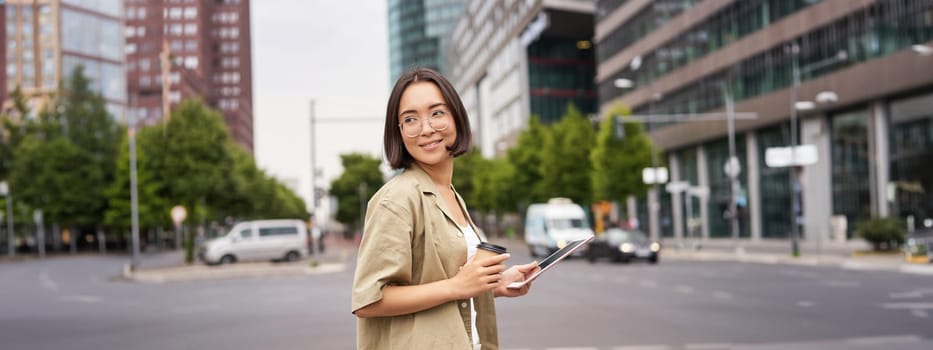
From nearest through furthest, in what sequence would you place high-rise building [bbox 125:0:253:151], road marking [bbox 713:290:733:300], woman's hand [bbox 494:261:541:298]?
woman's hand [bbox 494:261:541:298] → road marking [bbox 713:290:733:300] → high-rise building [bbox 125:0:253:151]

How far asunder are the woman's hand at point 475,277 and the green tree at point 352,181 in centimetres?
11987

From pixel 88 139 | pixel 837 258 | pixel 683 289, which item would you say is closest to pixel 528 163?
pixel 88 139

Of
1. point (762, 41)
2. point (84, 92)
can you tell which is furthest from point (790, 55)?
point (84, 92)

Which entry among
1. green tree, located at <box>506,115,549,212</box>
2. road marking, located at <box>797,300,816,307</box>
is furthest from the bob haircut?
green tree, located at <box>506,115,549,212</box>

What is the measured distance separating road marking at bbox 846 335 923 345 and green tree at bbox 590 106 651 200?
45.2m

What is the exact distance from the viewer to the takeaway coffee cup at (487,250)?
2.60 metres

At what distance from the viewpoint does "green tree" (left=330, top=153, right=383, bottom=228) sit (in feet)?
403

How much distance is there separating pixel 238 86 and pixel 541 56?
205 ft

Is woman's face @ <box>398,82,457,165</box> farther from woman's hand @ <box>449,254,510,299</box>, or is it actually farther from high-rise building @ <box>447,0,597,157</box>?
high-rise building @ <box>447,0,597,157</box>

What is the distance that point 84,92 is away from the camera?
261 feet

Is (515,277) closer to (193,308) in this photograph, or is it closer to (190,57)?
(193,308)

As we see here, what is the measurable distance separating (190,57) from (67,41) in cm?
6867

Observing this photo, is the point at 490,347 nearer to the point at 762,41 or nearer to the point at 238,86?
the point at 762,41

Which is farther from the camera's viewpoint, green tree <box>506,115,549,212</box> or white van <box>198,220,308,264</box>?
green tree <box>506,115,549,212</box>
